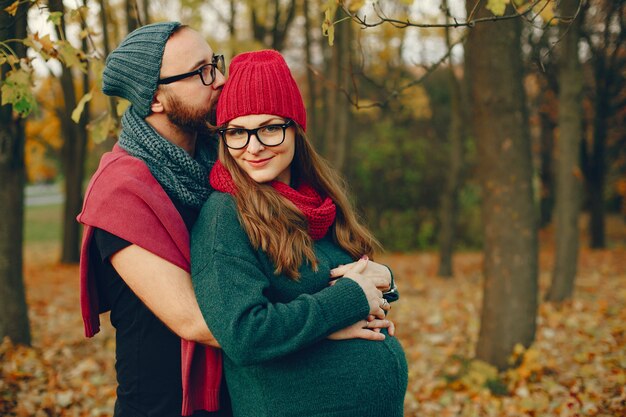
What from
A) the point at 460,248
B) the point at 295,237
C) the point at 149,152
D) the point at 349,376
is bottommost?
the point at 460,248

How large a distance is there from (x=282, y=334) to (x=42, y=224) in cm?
2545

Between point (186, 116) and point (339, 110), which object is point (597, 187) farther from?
point (186, 116)

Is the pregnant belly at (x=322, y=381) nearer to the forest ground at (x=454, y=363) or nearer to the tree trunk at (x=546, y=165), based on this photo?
the forest ground at (x=454, y=363)

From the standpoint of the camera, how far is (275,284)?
210 centimetres

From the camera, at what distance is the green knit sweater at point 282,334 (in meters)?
1.90

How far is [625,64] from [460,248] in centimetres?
589

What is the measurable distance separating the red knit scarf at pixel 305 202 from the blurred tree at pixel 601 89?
37.7ft

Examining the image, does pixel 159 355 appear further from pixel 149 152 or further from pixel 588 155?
pixel 588 155

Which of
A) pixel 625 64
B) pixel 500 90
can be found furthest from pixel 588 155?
pixel 500 90

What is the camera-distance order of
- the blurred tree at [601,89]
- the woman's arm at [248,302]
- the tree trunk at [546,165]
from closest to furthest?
the woman's arm at [248,302]
the blurred tree at [601,89]
the tree trunk at [546,165]

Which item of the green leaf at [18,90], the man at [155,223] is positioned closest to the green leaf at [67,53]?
the green leaf at [18,90]

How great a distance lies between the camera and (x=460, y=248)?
1499cm

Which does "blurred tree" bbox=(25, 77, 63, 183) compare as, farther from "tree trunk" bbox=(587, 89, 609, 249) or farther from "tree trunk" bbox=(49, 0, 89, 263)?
"tree trunk" bbox=(587, 89, 609, 249)

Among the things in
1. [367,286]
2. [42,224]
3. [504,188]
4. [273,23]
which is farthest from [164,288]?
[42,224]
